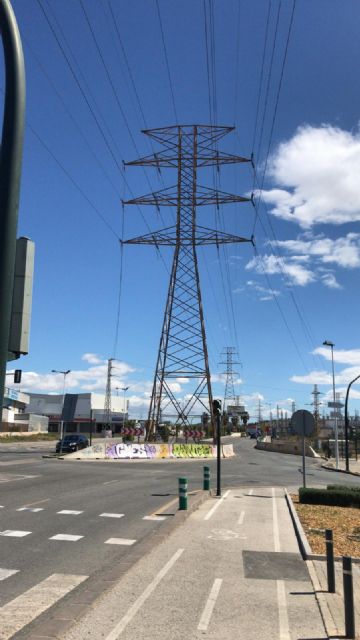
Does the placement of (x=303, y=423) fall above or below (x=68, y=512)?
above

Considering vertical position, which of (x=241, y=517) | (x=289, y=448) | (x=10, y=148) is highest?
(x=10, y=148)

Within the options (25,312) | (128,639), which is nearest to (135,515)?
(128,639)

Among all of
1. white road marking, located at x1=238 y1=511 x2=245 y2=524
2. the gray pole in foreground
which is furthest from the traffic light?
the gray pole in foreground

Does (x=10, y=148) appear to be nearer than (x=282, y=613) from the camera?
Yes

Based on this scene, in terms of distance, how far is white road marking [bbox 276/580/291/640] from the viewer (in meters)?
5.81

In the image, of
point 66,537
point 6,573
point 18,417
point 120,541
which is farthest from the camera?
point 18,417

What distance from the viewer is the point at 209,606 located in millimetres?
6703

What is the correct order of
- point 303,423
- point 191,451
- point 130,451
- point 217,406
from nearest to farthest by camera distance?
point 303,423
point 217,406
point 130,451
point 191,451

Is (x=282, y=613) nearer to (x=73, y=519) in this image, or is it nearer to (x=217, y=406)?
(x=73, y=519)

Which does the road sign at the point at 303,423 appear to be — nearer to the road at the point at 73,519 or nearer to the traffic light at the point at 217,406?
the traffic light at the point at 217,406

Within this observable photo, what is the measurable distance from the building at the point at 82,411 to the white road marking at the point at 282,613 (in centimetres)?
9767

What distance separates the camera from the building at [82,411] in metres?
110

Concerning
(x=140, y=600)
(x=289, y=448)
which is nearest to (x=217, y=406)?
(x=140, y=600)

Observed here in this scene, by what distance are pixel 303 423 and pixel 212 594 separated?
10.9m
